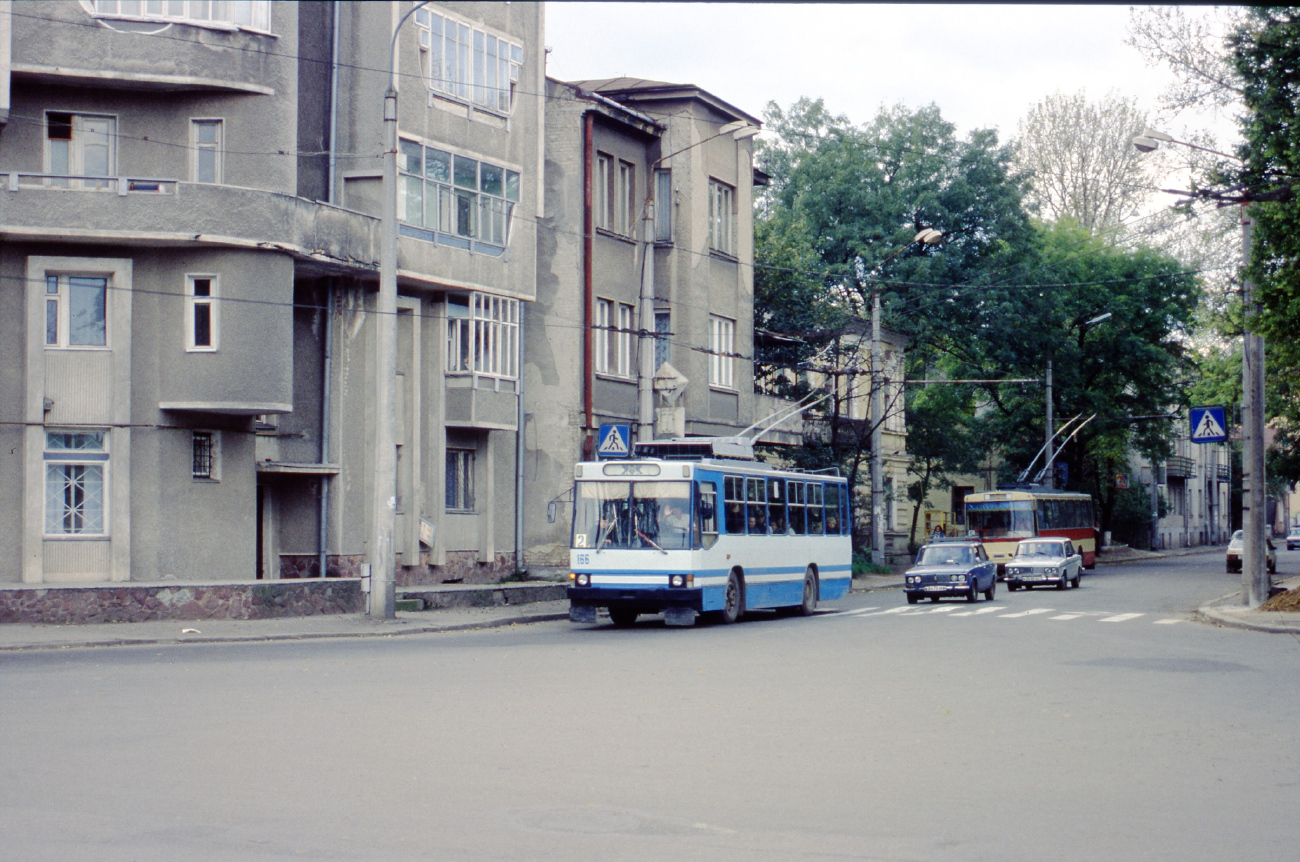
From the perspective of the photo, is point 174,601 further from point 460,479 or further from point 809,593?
point 809,593

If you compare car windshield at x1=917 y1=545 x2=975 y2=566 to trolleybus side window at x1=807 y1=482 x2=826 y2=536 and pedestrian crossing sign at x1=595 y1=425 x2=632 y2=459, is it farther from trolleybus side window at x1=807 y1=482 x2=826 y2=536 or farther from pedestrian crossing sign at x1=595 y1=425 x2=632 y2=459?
pedestrian crossing sign at x1=595 y1=425 x2=632 y2=459

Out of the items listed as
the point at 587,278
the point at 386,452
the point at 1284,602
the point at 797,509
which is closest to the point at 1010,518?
the point at 587,278

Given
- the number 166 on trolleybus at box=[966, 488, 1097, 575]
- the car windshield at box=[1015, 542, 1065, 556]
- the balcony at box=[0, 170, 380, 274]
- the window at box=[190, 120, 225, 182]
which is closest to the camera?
the balcony at box=[0, 170, 380, 274]

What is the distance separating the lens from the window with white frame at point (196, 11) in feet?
83.8

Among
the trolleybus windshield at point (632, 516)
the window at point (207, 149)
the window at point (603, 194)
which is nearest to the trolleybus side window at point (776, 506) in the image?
the trolleybus windshield at point (632, 516)

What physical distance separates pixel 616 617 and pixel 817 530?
231 inches

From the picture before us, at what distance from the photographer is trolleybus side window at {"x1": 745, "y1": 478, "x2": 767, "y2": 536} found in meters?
26.6

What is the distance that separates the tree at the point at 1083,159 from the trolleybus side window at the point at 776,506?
3900cm

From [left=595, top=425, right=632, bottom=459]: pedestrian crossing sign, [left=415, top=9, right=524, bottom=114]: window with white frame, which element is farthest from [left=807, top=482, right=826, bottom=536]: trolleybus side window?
[left=415, top=9, right=524, bottom=114]: window with white frame

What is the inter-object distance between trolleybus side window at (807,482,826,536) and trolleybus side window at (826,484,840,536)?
44 cm

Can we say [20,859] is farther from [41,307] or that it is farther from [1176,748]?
[41,307]

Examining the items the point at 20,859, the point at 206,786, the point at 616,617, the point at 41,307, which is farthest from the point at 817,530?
the point at 20,859

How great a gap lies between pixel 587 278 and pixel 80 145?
520 inches

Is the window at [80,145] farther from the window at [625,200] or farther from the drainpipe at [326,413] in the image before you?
the window at [625,200]
